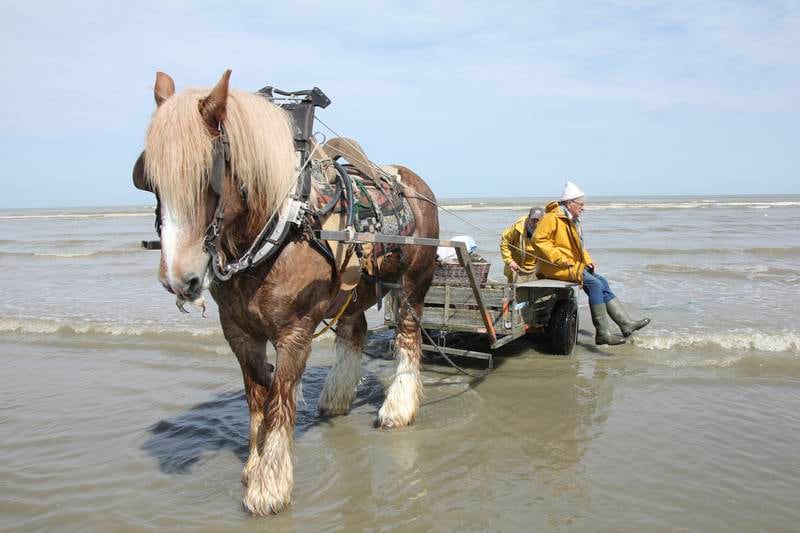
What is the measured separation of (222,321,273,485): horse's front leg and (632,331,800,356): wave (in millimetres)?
5349

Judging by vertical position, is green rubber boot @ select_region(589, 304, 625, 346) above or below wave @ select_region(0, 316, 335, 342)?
above

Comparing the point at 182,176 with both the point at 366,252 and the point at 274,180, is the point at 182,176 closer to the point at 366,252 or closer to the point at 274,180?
the point at 274,180

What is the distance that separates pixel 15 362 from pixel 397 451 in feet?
17.4

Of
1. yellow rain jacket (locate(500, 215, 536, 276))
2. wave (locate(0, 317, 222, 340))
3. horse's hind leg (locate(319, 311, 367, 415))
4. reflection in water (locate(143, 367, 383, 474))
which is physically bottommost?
wave (locate(0, 317, 222, 340))

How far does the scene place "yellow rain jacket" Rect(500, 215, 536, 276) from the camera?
7.34 meters

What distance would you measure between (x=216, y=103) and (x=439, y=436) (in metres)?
3.17

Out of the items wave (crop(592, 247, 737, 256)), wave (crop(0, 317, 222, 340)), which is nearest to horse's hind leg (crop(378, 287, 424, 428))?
wave (crop(0, 317, 222, 340))

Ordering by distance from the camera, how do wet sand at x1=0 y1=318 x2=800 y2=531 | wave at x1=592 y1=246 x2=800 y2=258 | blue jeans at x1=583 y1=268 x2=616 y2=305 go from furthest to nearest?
1. wave at x1=592 y1=246 x2=800 y2=258
2. blue jeans at x1=583 y1=268 x2=616 y2=305
3. wet sand at x1=0 y1=318 x2=800 y2=531

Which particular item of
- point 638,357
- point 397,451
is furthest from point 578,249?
point 397,451

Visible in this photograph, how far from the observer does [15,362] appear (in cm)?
723

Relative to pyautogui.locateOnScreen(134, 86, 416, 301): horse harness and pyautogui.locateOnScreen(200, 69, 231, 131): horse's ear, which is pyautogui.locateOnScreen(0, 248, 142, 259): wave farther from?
pyautogui.locateOnScreen(200, 69, 231, 131): horse's ear

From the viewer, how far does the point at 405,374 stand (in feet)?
17.2

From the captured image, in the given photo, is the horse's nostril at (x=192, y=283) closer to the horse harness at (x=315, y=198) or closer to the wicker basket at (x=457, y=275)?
the horse harness at (x=315, y=198)

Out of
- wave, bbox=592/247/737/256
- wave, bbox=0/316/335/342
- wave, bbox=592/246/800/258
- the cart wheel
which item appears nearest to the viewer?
the cart wheel
